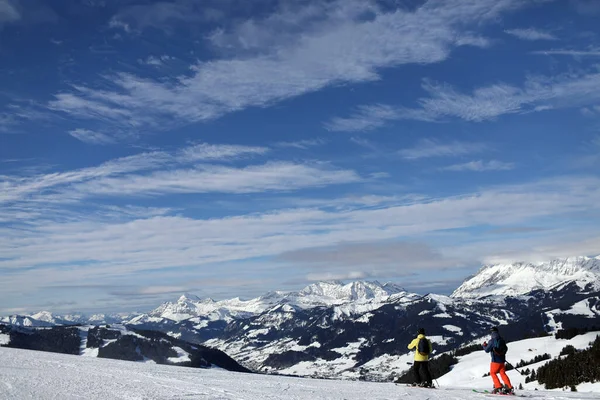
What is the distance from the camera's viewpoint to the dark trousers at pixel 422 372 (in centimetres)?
1994

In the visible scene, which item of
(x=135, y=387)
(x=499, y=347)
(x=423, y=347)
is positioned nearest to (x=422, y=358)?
(x=423, y=347)

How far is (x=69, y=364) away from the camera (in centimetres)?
1884

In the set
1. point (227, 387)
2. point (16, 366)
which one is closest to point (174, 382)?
point (227, 387)

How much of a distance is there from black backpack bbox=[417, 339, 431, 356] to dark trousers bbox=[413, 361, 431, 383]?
426 millimetres

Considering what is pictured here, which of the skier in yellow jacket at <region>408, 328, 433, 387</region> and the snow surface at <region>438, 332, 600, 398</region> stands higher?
the skier in yellow jacket at <region>408, 328, 433, 387</region>

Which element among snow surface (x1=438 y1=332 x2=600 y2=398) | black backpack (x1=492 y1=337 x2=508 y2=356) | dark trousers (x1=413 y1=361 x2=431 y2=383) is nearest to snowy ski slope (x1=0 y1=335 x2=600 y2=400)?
black backpack (x1=492 y1=337 x2=508 y2=356)

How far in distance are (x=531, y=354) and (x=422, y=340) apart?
70.9m

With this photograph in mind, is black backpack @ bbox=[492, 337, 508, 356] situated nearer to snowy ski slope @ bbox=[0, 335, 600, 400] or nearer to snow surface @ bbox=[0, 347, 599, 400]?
snowy ski slope @ bbox=[0, 335, 600, 400]

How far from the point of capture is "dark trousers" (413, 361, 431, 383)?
19938 millimetres

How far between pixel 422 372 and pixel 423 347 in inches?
40.2

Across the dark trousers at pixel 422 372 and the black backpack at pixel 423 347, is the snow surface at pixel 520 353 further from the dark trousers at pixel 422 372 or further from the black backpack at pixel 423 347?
the black backpack at pixel 423 347

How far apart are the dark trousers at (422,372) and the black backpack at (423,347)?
43 centimetres

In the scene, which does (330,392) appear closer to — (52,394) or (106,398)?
(106,398)

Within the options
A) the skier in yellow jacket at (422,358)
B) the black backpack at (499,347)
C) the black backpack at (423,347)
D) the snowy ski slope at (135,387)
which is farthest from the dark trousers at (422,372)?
the black backpack at (499,347)
